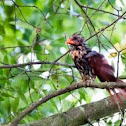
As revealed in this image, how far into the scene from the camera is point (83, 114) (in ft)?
8.34

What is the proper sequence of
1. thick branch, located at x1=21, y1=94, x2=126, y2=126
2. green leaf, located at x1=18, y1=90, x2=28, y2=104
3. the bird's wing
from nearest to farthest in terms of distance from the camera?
the bird's wing
thick branch, located at x1=21, y1=94, x2=126, y2=126
green leaf, located at x1=18, y1=90, x2=28, y2=104

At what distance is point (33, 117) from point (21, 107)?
9cm

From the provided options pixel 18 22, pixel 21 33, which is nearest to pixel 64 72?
pixel 18 22

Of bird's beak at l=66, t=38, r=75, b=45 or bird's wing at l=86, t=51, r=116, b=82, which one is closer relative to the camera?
bird's wing at l=86, t=51, r=116, b=82

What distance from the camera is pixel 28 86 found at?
2742 millimetres

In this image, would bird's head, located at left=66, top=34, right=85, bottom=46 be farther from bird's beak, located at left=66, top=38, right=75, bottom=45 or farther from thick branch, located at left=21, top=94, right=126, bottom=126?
thick branch, located at left=21, top=94, right=126, bottom=126

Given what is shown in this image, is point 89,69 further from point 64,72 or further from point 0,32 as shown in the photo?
point 0,32

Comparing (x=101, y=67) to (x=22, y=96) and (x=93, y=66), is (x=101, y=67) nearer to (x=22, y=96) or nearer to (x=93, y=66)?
(x=93, y=66)

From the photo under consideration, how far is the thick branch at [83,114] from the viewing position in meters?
2.51

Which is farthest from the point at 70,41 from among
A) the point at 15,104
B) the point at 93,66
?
the point at 15,104

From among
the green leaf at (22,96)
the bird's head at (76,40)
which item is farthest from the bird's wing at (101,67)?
the green leaf at (22,96)

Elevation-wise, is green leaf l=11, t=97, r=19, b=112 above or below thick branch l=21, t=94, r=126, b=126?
above

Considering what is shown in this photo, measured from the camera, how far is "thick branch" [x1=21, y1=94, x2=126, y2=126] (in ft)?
8.24

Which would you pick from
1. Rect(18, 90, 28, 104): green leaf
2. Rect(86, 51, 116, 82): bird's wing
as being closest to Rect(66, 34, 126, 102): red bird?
Rect(86, 51, 116, 82): bird's wing
